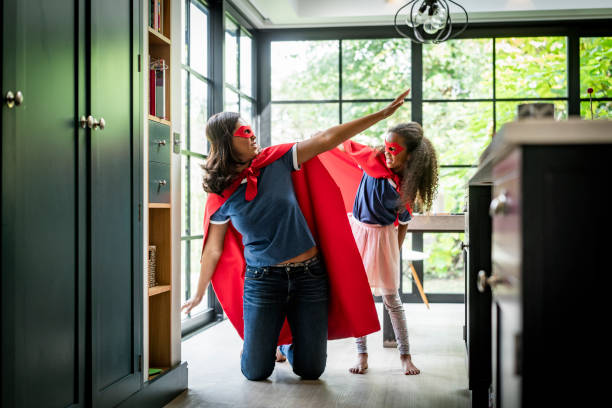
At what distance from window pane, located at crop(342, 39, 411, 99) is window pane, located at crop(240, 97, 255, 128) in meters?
0.83

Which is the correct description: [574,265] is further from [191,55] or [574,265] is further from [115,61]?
[191,55]

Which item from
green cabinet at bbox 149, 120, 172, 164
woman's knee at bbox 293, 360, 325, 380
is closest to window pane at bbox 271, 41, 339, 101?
green cabinet at bbox 149, 120, 172, 164

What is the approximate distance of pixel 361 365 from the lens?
2736mm

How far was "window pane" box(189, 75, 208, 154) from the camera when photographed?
3691 millimetres

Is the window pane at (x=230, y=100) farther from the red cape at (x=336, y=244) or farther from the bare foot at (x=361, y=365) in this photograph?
the bare foot at (x=361, y=365)

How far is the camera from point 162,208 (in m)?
2.46

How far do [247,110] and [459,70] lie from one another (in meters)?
1.93

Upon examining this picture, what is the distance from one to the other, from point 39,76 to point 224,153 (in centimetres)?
102

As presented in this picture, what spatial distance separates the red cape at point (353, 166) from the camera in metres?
2.81

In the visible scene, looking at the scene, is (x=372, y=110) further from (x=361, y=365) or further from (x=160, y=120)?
(x=160, y=120)

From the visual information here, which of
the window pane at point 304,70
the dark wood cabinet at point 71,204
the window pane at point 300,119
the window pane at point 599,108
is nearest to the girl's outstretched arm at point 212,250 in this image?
the dark wood cabinet at point 71,204

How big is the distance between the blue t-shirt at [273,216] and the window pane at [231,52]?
6.47 ft

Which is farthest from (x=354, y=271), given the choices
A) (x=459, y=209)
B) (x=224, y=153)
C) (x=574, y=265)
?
(x=459, y=209)

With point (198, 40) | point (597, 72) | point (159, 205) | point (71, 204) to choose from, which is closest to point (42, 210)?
point (71, 204)
